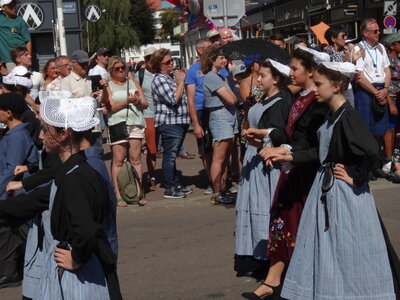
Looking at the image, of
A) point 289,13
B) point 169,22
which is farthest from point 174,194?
point 169,22

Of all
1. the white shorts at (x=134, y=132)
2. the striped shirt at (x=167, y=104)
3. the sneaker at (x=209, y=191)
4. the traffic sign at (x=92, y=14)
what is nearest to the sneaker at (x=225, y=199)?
the sneaker at (x=209, y=191)

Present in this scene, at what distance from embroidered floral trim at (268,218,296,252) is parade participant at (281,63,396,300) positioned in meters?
0.77

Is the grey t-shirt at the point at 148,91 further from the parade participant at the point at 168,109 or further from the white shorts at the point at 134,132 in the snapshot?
the white shorts at the point at 134,132

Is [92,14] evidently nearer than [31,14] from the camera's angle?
No

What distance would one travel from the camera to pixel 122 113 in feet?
28.9

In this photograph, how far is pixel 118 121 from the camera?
8.76m

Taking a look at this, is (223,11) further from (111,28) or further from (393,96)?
(111,28)

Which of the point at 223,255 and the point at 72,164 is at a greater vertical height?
the point at 72,164

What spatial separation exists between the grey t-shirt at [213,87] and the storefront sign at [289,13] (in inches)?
967

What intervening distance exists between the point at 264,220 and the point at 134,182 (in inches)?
138

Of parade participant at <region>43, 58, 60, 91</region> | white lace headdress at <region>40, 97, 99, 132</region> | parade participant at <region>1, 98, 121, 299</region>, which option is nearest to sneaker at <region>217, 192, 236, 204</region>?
parade participant at <region>43, 58, 60, 91</region>

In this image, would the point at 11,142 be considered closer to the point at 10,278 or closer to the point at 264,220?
the point at 10,278

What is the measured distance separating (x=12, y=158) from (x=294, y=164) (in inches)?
88.5

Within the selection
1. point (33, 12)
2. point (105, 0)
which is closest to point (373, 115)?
point (33, 12)
